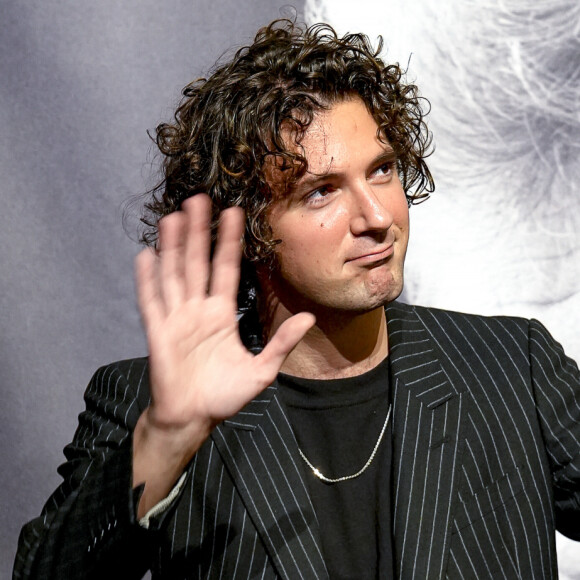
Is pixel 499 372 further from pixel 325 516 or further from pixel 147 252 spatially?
pixel 147 252

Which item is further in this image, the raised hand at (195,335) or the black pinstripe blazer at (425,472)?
the black pinstripe blazer at (425,472)

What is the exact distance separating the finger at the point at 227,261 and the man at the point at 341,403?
0.17 m

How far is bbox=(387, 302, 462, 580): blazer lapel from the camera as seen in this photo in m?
1.40

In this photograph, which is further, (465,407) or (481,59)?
(481,59)

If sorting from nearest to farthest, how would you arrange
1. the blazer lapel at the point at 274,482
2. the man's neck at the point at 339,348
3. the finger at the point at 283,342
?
1. the finger at the point at 283,342
2. the blazer lapel at the point at 274,482
3. the man's neck at the point at 339,348

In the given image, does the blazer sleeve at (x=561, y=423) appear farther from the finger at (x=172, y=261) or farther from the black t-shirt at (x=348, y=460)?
the finger at (x=172, y=261)

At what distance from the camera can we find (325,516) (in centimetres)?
148

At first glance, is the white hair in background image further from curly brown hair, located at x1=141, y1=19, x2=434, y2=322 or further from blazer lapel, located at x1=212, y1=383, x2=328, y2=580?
blazer lapel, located at x1=212, y1=383, x2=328, y2=580

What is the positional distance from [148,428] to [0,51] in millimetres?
1178

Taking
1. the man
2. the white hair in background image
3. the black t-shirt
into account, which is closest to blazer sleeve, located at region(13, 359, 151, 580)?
the man

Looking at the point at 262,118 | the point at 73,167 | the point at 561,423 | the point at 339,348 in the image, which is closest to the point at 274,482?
the point at 339,348

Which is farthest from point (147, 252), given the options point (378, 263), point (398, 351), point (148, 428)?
point (398, 351)

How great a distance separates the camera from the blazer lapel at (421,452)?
4.61ft

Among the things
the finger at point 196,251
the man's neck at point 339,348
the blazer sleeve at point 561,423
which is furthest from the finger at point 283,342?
the blazer sleeve at point 561,423
